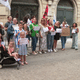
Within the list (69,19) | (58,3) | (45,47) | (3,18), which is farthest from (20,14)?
(45,47)

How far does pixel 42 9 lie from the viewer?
499 inches

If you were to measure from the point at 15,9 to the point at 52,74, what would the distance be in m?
8.77

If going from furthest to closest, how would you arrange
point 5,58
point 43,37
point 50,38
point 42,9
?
point 42,9
point 50,38
point 43,37
point 5,58

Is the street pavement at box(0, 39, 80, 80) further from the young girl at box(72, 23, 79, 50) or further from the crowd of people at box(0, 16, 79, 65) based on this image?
the young girl at box(72, 23, 79, 50)

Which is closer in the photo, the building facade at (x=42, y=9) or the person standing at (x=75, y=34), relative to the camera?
the person standing at (x=75, y=34)

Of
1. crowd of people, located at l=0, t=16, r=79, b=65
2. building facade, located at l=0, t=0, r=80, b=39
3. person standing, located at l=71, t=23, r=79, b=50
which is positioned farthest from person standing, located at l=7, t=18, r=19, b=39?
building facade, located at l=0, t=0, r=80, b=39

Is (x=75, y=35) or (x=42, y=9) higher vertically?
(x=42, y=9)

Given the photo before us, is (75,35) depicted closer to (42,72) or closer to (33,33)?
(33,33)

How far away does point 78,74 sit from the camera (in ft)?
14.3

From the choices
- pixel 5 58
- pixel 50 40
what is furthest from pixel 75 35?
pixel 5 58

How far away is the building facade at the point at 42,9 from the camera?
12.0 m

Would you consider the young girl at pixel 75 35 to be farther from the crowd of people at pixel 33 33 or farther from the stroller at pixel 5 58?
the stroller at pixel 5 58

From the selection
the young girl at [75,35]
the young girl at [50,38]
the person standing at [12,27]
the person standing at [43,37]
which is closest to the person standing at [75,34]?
the young girl at [75,35]

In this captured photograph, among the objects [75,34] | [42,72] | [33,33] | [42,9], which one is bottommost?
[42,72]
